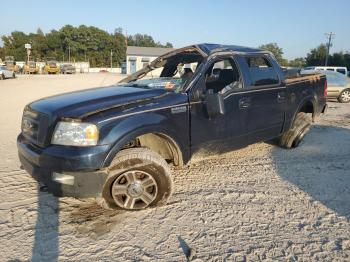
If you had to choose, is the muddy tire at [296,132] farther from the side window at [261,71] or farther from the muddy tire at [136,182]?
the muddy tire at [136,182]

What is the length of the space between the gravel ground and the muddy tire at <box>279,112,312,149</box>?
860 mm

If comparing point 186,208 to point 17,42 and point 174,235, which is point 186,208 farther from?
point 17,42

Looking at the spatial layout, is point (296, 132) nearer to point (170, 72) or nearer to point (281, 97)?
point (281, 97)

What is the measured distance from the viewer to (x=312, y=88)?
602 cm

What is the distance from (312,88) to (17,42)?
319 ft

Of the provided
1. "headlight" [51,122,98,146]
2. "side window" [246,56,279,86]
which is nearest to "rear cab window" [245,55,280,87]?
"side window" [246,56,279,86]

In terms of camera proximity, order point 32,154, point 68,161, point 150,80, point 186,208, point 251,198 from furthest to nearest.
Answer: point 150,80 < point 251,198 < point 186,208 < point 32,154 < point 68,161

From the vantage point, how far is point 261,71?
4984 millimetres

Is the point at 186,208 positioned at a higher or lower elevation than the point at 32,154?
lower

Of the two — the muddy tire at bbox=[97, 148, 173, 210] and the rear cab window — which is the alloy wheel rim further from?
the rear cab window

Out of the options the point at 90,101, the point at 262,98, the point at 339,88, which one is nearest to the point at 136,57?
the point at 339,88

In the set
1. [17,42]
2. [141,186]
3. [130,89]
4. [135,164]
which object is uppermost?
[17,42]

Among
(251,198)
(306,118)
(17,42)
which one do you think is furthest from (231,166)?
(17,42)

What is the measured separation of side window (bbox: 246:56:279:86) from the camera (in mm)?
4797
